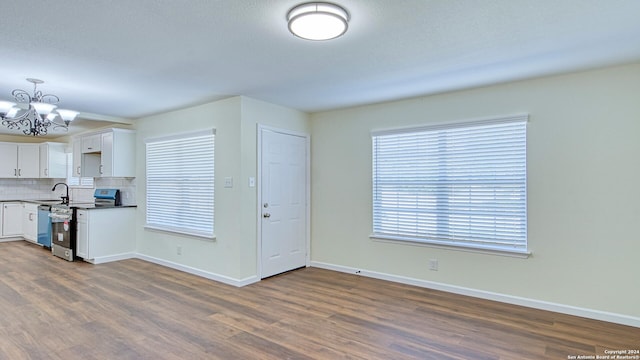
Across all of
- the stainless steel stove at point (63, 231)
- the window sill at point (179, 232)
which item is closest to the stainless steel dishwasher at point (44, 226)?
the stainless steel stove at point (63, 231)

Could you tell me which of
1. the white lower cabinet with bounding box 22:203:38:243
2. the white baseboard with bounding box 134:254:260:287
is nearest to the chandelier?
the white baseboard with bounding box 134:254:260:287

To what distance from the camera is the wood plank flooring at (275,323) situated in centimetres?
262

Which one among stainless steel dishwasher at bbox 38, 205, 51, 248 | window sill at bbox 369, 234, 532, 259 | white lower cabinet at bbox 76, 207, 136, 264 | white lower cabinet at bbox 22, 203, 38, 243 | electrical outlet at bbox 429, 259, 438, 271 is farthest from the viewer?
white lower cabinet at bbox 22, 203, 38, 243

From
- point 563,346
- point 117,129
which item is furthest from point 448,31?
point 117,129

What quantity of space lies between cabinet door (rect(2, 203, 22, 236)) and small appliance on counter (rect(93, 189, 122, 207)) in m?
2.71

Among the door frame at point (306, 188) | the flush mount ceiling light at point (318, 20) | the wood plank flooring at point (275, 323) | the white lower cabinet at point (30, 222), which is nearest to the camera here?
the flush mount ceiling light at point (318, 20)

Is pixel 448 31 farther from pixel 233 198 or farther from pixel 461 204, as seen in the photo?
pixel 233 198

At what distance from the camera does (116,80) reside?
3.59 m

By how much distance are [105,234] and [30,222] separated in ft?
9.84

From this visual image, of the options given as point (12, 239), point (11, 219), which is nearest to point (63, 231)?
point (11, 219)

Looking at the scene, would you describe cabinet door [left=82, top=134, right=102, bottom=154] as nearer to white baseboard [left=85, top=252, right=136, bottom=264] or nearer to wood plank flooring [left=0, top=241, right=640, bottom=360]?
white baseboard [left=85, top=252, right=136, bottom=264]

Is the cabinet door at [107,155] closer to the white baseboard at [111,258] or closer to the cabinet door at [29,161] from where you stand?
the white baseboard at [111,258]

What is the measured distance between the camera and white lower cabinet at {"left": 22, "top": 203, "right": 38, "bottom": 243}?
6900mm

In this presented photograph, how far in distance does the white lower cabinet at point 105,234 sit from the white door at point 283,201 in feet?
8.88
